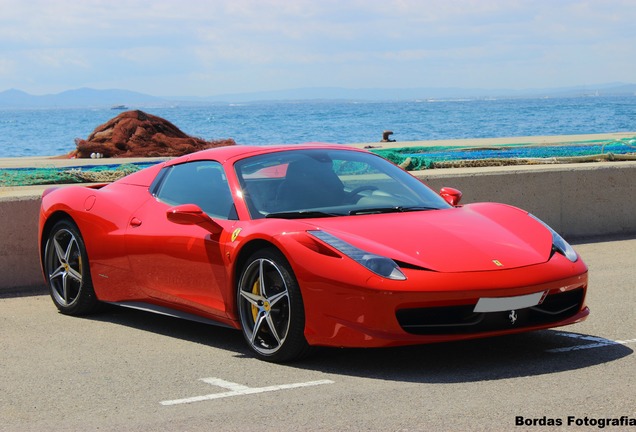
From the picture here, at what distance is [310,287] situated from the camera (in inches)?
228

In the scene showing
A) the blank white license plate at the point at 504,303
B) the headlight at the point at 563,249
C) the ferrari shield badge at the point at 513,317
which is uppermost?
the headlight at the point at 563,249

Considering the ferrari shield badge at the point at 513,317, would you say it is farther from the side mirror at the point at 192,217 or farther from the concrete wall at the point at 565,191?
the concrete wall at the point at 565,191

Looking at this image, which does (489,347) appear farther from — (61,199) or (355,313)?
(61,199)

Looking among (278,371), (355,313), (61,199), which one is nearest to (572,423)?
(355,313)

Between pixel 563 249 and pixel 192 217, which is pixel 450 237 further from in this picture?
pixel 192 217

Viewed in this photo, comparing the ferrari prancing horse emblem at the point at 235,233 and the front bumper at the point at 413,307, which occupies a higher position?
the ferrari prancing horse emblem at the point at 235,233

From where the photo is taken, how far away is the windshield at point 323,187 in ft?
21.6

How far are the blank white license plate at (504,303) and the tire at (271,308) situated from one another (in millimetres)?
982

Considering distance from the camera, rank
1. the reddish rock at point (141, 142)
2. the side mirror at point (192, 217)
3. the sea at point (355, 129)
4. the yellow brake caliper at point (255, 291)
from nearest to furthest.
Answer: the yellow brake caliper at point (255, 291) → the side mirror at point (192, 217) → the reddish rock at point (141, 142) → the sea at point (355, 129)

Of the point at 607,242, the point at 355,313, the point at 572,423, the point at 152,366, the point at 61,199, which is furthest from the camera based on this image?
the point at 607,242

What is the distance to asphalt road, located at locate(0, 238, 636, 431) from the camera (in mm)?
4785

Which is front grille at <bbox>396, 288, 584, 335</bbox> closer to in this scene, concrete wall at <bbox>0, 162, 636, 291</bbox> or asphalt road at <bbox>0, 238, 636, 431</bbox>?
asphalt road at <bbox>0, 238, 636, 431</bbox>

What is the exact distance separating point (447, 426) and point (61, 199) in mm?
4532

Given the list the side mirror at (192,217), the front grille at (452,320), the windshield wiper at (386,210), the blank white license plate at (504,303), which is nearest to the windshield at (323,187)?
the windshield wiper at (386,210)
